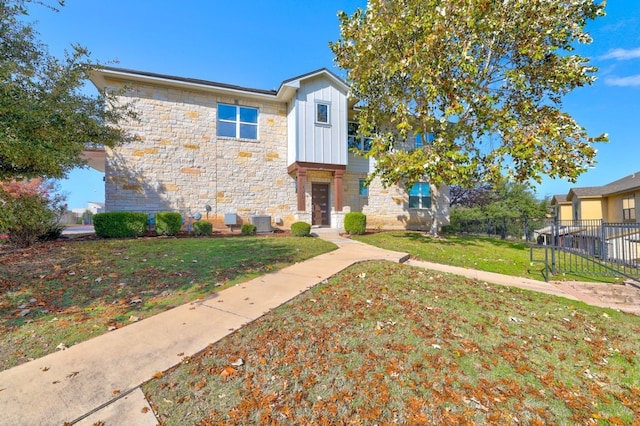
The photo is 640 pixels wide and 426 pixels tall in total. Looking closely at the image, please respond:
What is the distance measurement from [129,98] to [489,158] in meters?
14.0

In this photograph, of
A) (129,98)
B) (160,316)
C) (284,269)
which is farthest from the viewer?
(129,98)

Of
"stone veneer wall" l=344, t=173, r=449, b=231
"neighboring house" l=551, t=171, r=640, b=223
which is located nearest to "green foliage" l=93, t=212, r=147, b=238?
"stone veneer wall" l=344, t=173, r=449, b=231

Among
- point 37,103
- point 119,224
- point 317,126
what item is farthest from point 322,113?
point 37,103

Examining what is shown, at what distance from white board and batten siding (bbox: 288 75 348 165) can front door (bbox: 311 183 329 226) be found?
171cm

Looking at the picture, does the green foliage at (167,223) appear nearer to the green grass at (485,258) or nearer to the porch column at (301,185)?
the porch column at (301,185)

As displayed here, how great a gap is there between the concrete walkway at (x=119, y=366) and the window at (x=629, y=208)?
22.3 m

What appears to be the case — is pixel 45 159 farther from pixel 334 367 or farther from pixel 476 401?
pixel 476 401

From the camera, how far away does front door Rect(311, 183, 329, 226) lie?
46.7 feet

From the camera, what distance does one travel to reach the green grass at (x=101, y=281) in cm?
319

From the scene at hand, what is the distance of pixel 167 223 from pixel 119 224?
4.80 ft

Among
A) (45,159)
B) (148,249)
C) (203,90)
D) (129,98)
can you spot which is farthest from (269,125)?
(45,159)

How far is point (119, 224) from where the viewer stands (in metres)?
9.66

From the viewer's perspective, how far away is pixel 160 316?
11.6ft

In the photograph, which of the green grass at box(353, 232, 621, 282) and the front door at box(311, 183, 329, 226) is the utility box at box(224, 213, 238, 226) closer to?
the front door at box(311, 183, 329, 226)
